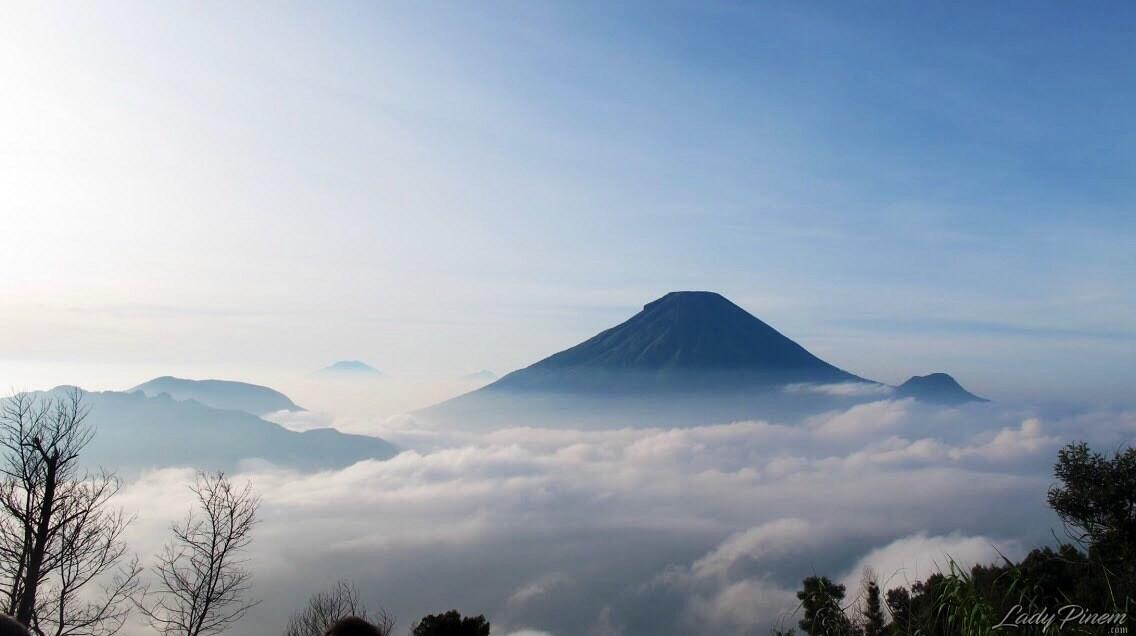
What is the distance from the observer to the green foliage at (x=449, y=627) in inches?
899

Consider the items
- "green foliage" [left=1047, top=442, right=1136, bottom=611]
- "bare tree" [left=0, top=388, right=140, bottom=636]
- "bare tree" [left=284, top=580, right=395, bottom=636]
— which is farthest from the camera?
"bare tree" [left=284, top=580, right=395, bottom=636]

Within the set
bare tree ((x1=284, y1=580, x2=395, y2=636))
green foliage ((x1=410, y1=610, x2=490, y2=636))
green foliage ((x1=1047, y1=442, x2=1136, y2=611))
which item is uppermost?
green foliage ((x1=1047, y1=442, x2=1136, y2=611))

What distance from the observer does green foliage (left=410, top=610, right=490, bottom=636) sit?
74.9 feet

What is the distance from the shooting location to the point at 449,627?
914 inches

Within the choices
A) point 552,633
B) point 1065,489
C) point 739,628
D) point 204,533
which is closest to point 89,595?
point 552,633

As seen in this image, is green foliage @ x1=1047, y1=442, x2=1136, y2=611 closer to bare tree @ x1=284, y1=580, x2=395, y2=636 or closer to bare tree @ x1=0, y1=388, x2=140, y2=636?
bare tree @ x1=284, y1=580, x2=395, y2=636

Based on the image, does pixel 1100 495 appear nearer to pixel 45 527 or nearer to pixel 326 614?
pixel 45 527

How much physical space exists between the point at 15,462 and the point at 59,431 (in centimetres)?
169

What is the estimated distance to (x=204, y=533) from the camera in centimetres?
2353

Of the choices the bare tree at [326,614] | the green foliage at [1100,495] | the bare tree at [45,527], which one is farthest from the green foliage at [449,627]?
the green foliage at [1100,495]

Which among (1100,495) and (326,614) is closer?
(1100,495)

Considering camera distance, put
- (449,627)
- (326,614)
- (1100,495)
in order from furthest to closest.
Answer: (326,614)
(449,627)
(1100,495)

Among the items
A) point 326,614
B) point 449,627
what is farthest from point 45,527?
point 326,614

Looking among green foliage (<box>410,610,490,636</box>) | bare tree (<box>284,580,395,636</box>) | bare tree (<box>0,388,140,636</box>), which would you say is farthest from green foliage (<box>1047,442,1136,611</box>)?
bare tree (<box>0,388,140,636</box>)
